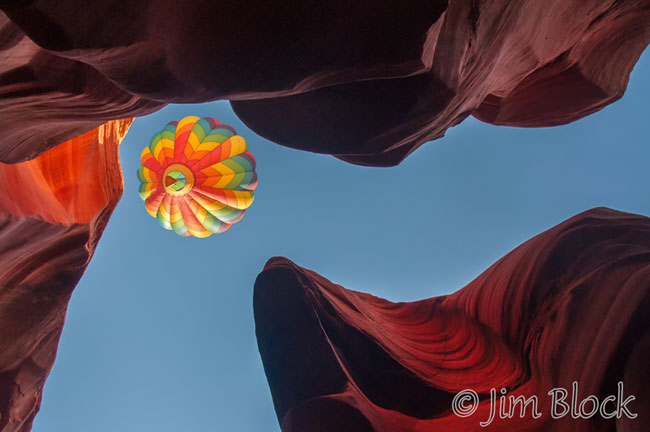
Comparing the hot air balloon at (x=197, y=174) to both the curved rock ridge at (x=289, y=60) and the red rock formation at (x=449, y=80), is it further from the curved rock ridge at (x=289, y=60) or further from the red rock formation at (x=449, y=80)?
the curved rock ridge at (x=289, y=60)

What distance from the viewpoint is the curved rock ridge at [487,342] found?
15.7ft

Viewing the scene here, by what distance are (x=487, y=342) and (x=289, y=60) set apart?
607 centimetres

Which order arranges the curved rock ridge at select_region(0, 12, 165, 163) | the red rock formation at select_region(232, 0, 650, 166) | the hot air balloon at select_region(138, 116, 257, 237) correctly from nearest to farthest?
the curved rock ridge at select_region(0, 12, 165, 163) < the red rock formation at select_region(232, 0, 650, 166) < the hot air balloon at select_region(138, 116, 257, 237)

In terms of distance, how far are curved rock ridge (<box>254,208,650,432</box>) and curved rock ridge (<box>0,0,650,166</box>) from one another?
2970 mm

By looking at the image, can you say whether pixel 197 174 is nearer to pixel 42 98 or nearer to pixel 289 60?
pixel 42 98

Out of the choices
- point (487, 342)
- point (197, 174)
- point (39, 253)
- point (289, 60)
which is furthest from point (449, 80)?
point (197, 174)

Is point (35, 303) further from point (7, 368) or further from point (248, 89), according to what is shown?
point (248, 89)

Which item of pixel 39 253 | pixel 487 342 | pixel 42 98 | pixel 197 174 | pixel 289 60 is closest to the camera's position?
pixel 289 60

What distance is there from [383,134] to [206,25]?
2.69 meters

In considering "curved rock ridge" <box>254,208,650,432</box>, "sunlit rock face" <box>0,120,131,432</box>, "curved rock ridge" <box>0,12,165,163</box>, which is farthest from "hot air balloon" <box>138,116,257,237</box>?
"curved rock ridge" <box>0,12,165,163</box>

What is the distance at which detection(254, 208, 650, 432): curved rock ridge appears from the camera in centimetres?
477

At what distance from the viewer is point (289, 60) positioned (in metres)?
3.91

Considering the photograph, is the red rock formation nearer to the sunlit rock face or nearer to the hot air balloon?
the sunlit rock face

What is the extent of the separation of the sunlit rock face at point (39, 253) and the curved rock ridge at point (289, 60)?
6.38 feet
